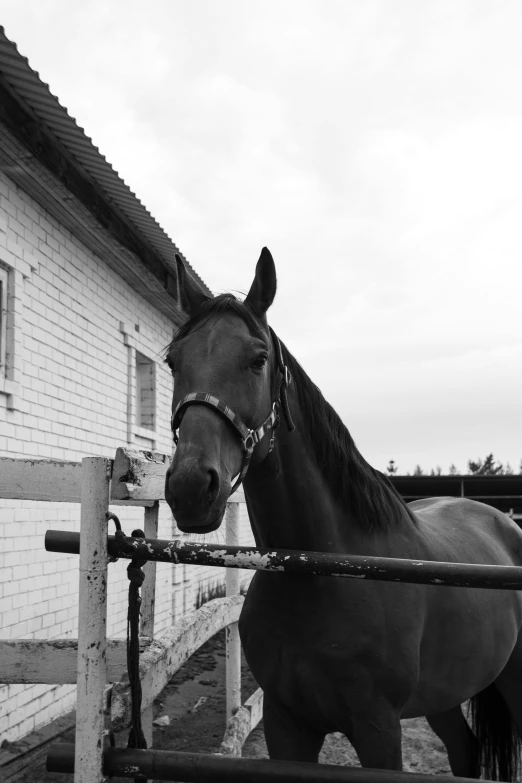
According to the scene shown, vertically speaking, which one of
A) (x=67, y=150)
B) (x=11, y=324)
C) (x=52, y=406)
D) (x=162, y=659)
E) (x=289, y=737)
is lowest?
(x=289, y=737)

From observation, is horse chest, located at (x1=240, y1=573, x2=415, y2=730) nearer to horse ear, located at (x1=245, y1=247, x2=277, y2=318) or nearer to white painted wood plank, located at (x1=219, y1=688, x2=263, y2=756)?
horse ear, located at (x1=245, y1=247, x2=277, y2=318)

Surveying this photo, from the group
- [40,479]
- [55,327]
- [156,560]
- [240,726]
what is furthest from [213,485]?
[55,327]

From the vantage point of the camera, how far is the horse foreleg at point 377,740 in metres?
1.96

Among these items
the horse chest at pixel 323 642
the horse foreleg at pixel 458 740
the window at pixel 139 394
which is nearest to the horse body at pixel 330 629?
the horse chest at pixel 323 642

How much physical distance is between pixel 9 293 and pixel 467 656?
4.17 m

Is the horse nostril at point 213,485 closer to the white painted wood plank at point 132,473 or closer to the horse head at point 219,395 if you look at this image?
the horse head at point 219,395

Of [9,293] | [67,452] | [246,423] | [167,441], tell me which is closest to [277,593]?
[246,423]

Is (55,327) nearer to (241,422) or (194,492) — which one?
(241,422)

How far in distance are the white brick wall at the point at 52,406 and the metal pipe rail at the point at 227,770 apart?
11.7 ft

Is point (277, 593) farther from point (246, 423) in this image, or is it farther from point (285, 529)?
point (246, 423)

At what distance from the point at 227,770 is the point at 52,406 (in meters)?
4.58

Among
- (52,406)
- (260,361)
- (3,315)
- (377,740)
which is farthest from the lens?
(52,406)

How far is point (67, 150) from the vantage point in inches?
204

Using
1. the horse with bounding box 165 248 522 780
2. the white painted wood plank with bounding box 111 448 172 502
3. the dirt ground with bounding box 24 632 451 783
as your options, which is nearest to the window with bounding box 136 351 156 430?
the dirt ground with bounding box 24 632 451 783
